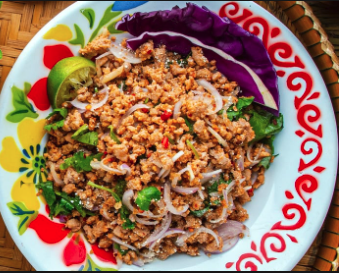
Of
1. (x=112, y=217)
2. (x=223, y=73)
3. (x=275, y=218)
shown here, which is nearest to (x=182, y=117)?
(x=223, y=73)

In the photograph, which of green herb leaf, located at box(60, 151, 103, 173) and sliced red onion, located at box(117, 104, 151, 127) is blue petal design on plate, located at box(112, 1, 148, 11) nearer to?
sliced red onion, located at box(117, 104, 151, 127)

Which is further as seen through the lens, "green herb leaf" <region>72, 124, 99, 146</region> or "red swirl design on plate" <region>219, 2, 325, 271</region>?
"red swirl design on plate" <region>219, 2, 325, 271</region>

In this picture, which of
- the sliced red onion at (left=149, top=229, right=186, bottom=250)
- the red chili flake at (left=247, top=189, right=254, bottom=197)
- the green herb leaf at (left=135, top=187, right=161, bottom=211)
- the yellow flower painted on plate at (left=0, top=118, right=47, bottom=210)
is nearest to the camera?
the green herb leaf at (left=135, top=187, right=161, bottom=211)

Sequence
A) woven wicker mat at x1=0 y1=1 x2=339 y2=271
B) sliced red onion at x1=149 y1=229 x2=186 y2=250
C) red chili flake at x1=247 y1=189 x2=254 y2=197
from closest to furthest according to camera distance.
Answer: sliced red onion at x1=149 y1=229 x2=186 y2=250, woven wicker mat at x1=0 y1=1 x2=339 y2=271, red chili flake at x1=247 y1=189 x2=254 y2=197

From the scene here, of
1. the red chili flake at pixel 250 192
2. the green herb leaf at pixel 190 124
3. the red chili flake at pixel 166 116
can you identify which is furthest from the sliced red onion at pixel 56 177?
the red chili flake at pixel 250 192

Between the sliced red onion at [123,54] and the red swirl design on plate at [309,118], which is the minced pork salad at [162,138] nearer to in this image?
the sliced red onion at [123,54]

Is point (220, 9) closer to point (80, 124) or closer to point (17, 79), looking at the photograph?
point (80, 124)

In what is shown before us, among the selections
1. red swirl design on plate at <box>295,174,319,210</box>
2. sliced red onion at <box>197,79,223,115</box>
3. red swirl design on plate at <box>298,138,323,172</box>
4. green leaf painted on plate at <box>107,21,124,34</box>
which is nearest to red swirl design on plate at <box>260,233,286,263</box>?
red swirl design on plate at <box>295,174,319,210</box>
